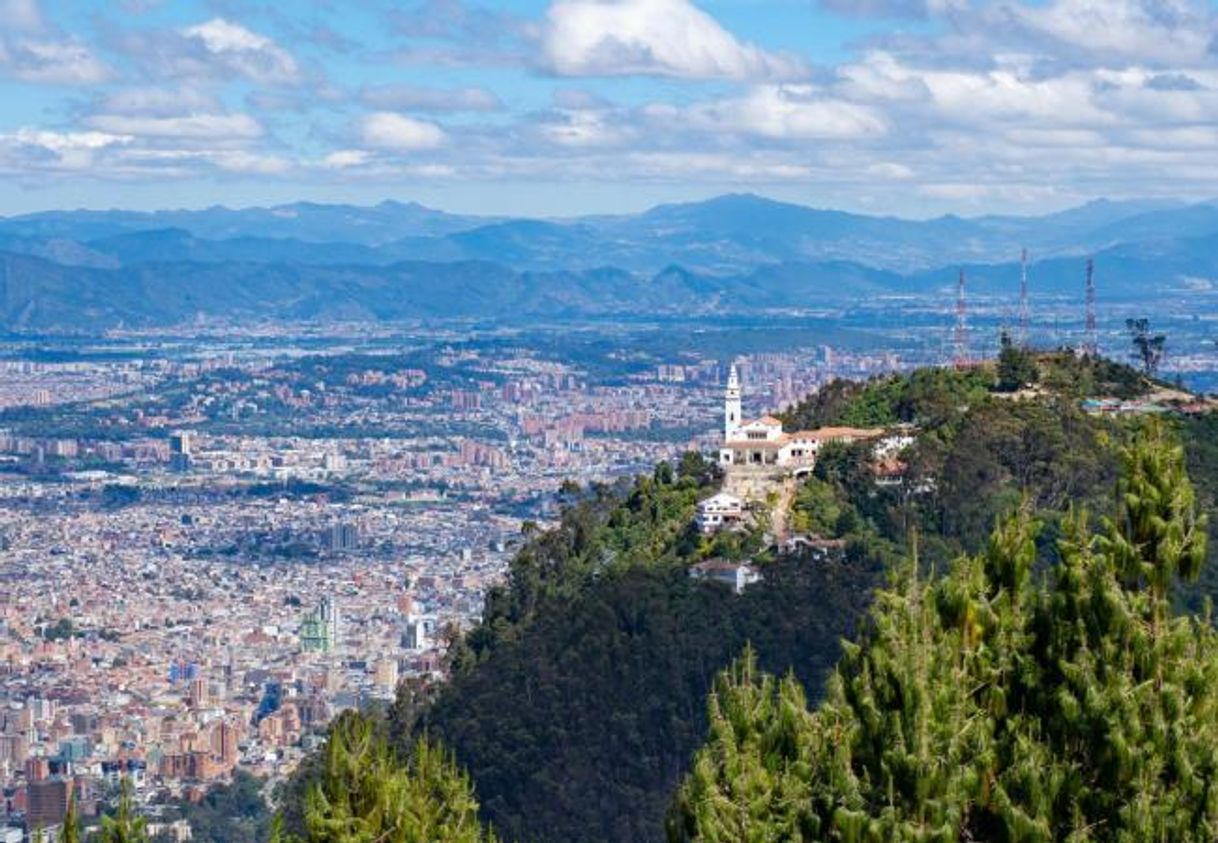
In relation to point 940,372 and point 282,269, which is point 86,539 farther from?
point 282,269

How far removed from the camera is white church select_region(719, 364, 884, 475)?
131 ft

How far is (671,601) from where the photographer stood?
33.6m

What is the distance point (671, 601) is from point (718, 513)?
12.5 feet

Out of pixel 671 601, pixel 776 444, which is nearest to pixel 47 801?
pixel 671 601

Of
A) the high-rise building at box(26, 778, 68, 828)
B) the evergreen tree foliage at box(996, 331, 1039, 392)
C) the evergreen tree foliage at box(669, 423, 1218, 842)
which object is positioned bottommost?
the high-rise building at box(26, 778, 68, 828)

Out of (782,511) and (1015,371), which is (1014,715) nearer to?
(782,511)

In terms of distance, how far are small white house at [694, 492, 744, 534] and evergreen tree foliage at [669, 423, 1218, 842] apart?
25.5 meters

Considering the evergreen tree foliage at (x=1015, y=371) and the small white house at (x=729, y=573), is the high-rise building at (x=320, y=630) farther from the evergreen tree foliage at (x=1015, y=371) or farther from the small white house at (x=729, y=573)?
the small white house at (x=729, y=573)

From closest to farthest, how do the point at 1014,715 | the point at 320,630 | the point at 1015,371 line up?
1. the point at 1014,715
2. the point at 1015,371
3. the point at 320,630

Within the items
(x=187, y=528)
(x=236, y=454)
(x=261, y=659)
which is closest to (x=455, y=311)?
(x=236, y=454)

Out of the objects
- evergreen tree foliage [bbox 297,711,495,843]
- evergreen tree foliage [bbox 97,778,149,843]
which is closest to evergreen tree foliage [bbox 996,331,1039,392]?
evergreen tree foliage [bbox 297,711,495,843]

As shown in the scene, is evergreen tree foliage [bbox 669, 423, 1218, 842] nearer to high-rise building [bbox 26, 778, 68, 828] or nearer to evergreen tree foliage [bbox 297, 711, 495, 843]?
evergreen tree foliage [bbox 297, 711, 495, 843]

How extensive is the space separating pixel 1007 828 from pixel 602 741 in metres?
20.9

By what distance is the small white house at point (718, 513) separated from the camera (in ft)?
121
